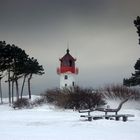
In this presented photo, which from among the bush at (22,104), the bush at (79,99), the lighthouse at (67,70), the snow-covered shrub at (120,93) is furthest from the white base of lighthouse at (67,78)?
the bush at (79,99)

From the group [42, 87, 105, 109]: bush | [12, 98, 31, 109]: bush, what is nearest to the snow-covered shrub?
[42, 87, 105, 109]: bush

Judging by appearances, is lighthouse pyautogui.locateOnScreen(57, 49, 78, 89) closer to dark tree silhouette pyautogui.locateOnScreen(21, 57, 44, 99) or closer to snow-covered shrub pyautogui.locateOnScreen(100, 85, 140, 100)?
dark tree silhouette pyautogui.locateOnScreen(21, 57, 44, 99)

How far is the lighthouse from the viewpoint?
2835 inches

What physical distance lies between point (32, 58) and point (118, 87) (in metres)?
30.9

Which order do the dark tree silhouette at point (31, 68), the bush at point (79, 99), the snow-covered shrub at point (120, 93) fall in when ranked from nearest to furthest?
1. the bush at point (79, 99)
2. the snow-covered shrub at point (120, 93)
3. the dark tree silhouette at point (31, 68)

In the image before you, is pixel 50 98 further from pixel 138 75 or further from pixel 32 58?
pixel 32 58

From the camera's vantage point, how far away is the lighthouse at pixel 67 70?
72000 mm

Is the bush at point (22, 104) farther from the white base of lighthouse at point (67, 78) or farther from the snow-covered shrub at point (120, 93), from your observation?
the white base of lighthouse at point (67, 78)

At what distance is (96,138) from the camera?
18.0 metres

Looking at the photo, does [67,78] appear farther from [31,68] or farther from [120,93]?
[120,93]

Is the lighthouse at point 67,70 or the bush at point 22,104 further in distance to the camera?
the lighthouse at point 67,70

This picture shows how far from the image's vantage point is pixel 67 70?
2842 inches

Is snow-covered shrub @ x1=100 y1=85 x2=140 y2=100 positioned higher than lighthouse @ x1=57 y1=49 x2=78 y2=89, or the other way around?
lighthouse @ x1=57 y1=49 x2=78 y2=89

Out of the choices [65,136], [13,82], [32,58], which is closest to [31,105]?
[13,82]
